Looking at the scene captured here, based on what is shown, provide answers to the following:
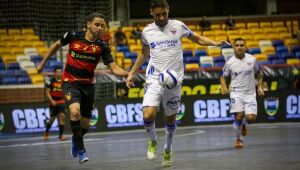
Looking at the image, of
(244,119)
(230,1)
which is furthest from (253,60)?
(230,1)

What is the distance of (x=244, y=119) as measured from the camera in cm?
1485

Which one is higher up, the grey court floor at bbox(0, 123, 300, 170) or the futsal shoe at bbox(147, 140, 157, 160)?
the futsal shoe at bbox(147, 140, 157, 160)

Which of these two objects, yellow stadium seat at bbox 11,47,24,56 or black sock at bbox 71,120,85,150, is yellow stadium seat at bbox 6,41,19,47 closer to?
yellow stadium seat at bbox 11,47,24,56

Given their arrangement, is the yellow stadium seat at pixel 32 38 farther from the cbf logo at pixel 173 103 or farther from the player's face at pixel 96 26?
the cbf logo at pixel 173 103

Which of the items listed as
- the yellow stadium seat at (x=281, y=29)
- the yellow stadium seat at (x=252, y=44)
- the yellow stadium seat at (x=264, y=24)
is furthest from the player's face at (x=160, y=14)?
the yellow stadium seat at (x=264, y=24)

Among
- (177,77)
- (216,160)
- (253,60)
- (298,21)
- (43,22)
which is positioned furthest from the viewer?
(298,21)

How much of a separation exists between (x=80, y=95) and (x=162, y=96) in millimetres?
1381

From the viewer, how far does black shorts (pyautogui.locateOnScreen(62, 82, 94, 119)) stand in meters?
10.2

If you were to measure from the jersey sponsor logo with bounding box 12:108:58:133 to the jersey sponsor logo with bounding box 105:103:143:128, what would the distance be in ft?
6.25

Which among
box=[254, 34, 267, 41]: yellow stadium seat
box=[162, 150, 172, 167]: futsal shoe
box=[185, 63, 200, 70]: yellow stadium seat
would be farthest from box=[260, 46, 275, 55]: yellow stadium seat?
box=[162, 150, 172, 167]: futsal shoe

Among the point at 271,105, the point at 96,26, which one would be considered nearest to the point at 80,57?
the point at 96,26

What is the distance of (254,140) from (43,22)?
12.7 metres

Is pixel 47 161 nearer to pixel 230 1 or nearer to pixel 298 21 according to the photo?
pixel 298 21

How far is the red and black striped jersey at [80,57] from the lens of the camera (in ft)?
34.1
